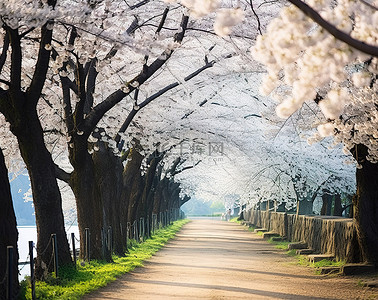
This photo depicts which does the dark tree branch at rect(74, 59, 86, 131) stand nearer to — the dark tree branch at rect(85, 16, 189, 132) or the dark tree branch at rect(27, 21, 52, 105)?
the dark tree branch at rect(85, 16, 189, 132)

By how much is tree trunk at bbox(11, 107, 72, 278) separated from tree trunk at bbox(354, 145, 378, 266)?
22.5 ft

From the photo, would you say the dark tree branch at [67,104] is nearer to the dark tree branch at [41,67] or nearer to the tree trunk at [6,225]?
the dark tree branch at [41,67]

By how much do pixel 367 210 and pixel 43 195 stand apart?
7548mm

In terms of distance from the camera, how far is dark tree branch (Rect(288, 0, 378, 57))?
4.71 meters

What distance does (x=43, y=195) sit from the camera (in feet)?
42.9

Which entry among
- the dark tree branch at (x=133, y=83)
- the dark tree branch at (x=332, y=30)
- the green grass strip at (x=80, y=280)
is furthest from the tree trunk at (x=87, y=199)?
the dark tree branch at (x=332, y=30)

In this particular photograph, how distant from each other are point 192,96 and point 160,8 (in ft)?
30.3

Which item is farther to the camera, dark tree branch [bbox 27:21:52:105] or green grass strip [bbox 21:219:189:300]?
dark tree branch [bbox 27:21:52:105]

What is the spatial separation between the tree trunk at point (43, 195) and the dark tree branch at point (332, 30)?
8.25 metres

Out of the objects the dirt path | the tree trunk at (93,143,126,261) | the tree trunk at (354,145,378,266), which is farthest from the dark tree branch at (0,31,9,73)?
the tree trunk at (354,145,378,266)

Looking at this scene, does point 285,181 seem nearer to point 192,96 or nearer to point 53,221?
point 192,96

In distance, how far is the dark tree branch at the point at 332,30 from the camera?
4.71 metres

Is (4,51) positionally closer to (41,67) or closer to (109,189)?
(41,67)

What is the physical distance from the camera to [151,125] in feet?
79.7
